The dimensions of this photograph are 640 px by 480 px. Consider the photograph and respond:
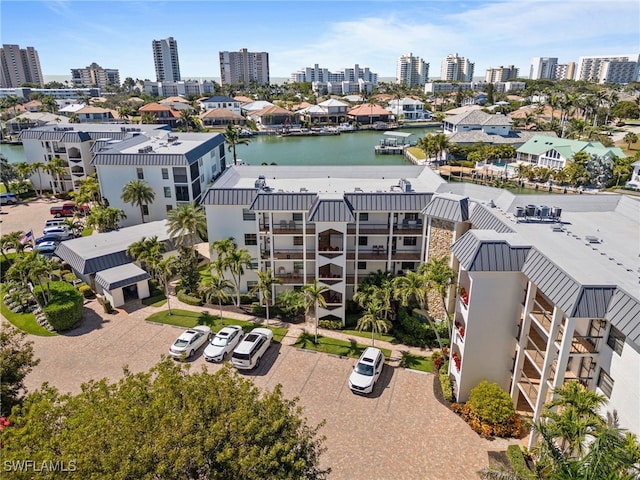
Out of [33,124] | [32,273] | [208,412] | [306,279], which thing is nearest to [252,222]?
[306,279]

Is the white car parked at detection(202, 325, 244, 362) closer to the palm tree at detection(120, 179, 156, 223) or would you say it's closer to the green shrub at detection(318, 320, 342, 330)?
the green shrub at detection(318, 320, 342, 330)

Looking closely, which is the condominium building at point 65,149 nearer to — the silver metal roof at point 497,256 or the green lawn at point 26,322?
the green lawn at point 26,322

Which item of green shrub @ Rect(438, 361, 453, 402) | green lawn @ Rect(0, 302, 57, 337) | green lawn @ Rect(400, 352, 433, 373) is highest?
green shrub @ Rect(438, 361, 453, 402)

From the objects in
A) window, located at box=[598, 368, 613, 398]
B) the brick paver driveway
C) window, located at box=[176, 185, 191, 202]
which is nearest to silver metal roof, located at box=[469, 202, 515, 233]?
window, located at box=[598, 368, 613, 398]

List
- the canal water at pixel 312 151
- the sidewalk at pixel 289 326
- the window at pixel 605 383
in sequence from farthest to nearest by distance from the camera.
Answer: the canal water at pixel 312 151 → the sidewalk at pixel 289 326 → the window at pixel 605 383

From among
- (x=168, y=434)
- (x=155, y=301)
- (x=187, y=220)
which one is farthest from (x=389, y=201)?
(x=168, y=434)

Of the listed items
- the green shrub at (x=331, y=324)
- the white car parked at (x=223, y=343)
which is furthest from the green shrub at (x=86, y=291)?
the green shrub at (x=331, y=324)
